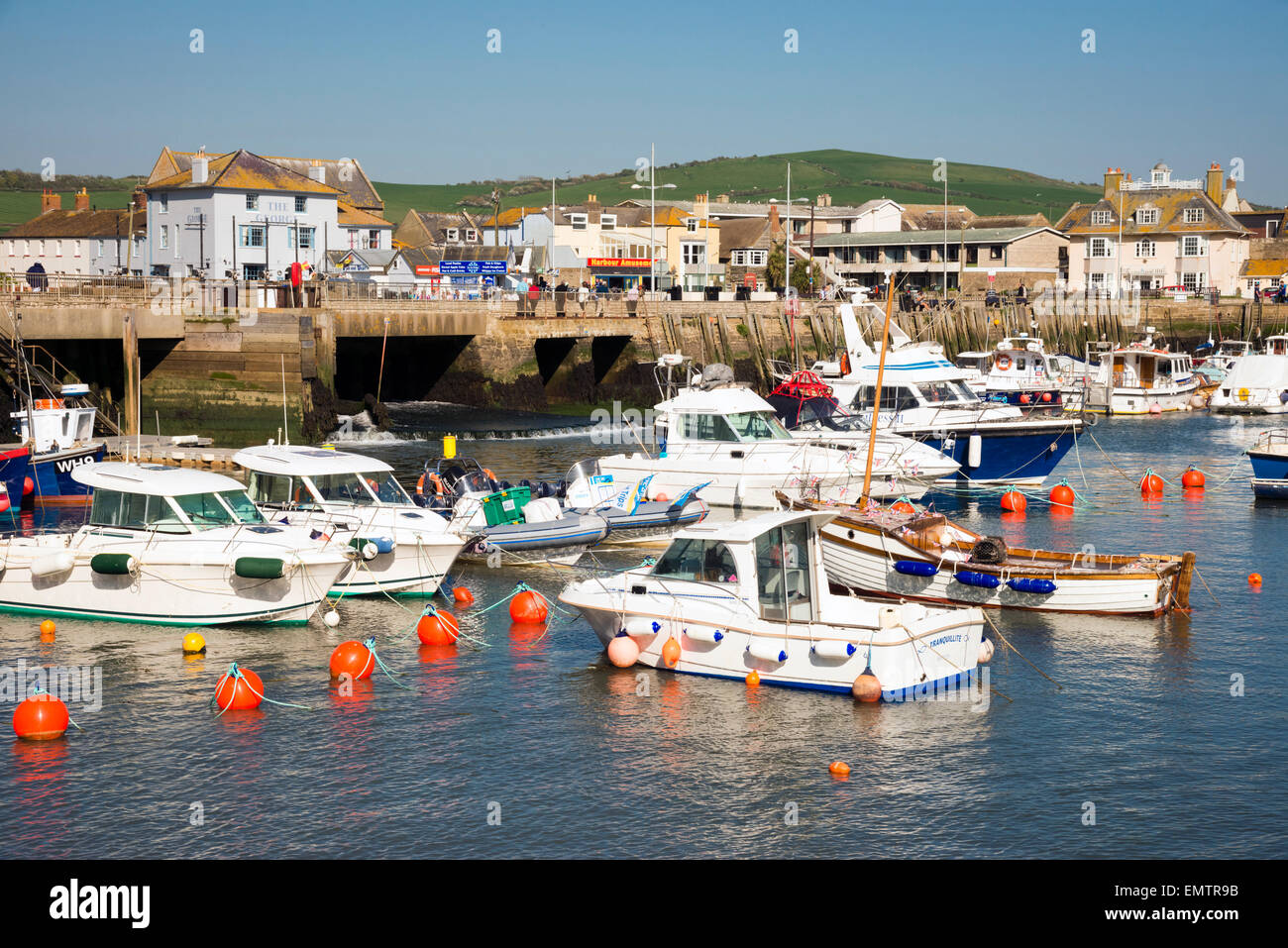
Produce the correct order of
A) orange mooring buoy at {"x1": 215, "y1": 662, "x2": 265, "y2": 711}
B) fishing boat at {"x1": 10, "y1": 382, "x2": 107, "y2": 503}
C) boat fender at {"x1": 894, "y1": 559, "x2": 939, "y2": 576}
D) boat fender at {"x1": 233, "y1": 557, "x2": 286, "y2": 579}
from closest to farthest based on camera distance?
orange mooring buoy at {"x1": 215, "y1": 662, "x2": 265, "y2": 711}
boat fender at {"x1": 233, "y1": 557, "x2": 286, "y2": 579}
boat fender at {"x1": 894, "y1": 559, "x2": 939, "y2": 576}
fishing boat at {"x1": 10, "y1": 382, "x2": 107, "y2": 503}

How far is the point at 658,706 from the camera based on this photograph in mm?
18141

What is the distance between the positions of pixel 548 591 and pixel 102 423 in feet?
78.7

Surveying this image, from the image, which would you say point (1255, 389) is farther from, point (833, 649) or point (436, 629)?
point (436, 629)

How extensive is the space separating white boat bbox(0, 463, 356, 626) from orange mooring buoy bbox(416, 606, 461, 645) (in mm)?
1689

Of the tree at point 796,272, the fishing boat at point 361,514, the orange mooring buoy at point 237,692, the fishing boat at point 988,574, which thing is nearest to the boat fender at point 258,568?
the fishing boat at point 361,514

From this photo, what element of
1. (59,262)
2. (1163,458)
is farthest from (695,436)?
(59,262)

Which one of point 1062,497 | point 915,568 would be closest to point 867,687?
point 915,568

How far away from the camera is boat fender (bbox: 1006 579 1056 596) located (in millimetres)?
22078

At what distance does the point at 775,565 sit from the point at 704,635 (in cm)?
134

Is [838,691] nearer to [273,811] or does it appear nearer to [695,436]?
[273,811]

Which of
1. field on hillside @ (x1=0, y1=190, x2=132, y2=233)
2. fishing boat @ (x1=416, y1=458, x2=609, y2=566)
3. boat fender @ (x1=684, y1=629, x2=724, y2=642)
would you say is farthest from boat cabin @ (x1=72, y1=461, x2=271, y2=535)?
field on hillside @ (x1=0, y1=190, x2=132, y2=233)

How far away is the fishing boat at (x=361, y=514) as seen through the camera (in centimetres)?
2308

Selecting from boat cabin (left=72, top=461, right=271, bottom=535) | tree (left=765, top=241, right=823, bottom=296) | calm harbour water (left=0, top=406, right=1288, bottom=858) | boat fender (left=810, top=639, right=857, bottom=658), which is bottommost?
calm harbour water (left=0, top=406, right=1288, bottom=858)

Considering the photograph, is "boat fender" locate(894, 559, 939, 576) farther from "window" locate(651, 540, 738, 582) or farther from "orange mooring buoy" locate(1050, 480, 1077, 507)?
"orange mooring buoy" locate(1050, 480, 1077, 507)
